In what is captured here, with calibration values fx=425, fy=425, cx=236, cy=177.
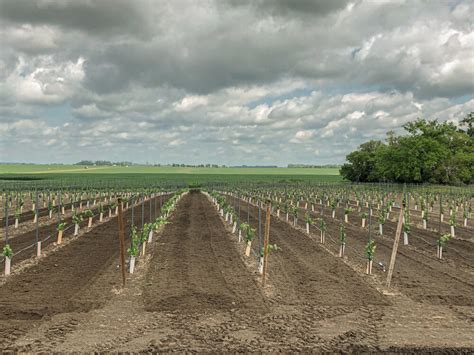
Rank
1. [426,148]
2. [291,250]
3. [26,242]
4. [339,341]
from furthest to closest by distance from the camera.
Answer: [426,148]
[26,242]
[291,250]
[339,341]

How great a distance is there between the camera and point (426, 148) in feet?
178

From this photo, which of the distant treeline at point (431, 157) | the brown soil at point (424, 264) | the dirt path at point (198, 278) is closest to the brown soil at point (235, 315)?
the dirt path at point (198, 278)

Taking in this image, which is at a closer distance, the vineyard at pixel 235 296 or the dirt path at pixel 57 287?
the vineyard at pixel 235 296

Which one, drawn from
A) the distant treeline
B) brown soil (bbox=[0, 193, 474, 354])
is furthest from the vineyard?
the distant treeline

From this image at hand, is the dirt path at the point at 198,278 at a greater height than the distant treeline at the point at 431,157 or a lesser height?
lesser

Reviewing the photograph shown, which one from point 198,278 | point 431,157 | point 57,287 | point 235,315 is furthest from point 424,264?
point 431,157

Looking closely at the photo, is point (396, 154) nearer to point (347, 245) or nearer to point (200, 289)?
point (347, 245)

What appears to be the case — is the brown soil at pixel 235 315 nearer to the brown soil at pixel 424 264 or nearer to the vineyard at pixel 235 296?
the vineyard at pixel 235 296

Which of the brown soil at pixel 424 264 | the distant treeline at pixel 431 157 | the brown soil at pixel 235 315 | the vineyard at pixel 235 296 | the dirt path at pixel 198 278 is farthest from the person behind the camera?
the distant treeline at pixel 431 157

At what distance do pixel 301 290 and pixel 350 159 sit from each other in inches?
2618

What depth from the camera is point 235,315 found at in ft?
28.1

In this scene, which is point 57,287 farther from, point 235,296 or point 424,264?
point 424,264

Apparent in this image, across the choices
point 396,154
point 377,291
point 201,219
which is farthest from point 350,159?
point 377,291

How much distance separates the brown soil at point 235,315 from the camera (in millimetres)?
7027
